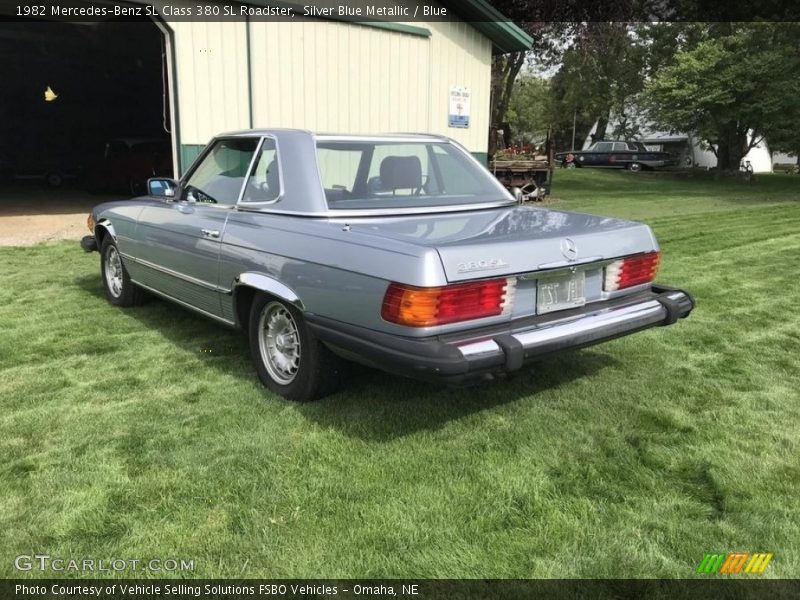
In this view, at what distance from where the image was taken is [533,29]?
1931 cm

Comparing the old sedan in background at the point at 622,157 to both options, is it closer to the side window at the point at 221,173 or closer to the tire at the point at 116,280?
the tire at the point at 116,280

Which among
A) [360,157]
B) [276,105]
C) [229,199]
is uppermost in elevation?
[276,105]

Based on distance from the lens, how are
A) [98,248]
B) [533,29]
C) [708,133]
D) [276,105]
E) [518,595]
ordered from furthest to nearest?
[708,133] < [533,29] < [276,105] < [98,248] < [518,595]

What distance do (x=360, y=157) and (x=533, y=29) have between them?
1694cm

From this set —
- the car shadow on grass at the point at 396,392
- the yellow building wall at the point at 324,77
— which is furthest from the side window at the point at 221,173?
the yellow building wall at the point at 324,77

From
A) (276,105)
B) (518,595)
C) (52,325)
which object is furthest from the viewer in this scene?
(276,105)

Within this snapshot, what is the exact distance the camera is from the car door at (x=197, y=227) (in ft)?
14.2

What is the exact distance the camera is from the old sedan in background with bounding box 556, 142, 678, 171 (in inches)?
1348

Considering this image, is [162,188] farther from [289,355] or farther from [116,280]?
[289,355]

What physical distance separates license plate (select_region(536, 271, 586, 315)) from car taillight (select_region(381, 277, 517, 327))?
0.89 ft

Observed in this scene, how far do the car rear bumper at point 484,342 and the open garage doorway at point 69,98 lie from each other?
16519 millimetres

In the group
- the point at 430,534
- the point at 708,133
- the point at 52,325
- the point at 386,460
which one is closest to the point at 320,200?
the point at 386,460

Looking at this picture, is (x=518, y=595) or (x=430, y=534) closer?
(x=518, y=595)

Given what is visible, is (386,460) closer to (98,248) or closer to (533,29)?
(98,248)
